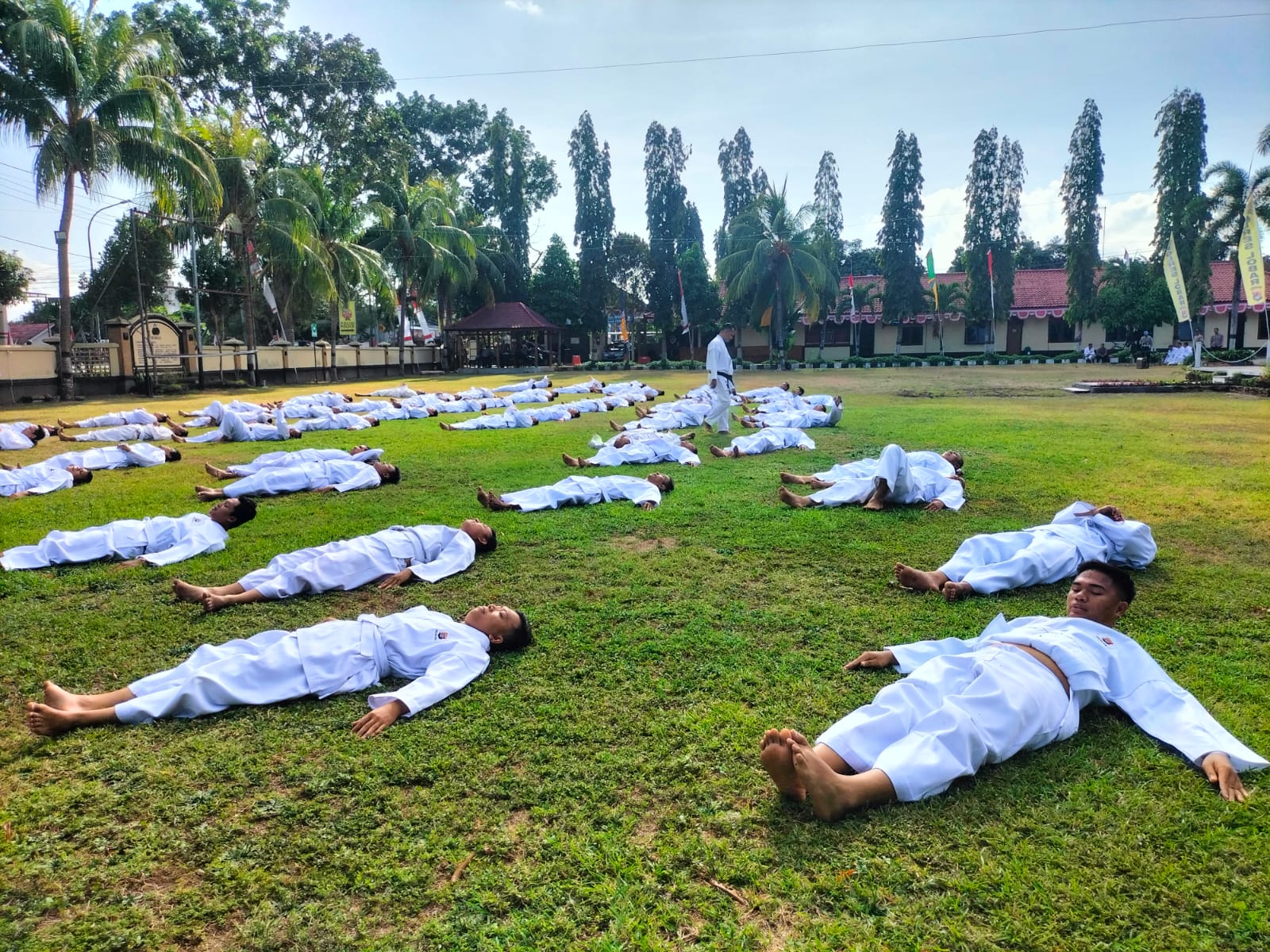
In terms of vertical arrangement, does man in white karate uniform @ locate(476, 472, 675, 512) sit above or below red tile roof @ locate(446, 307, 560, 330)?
below

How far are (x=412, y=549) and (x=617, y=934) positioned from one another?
3.29 m

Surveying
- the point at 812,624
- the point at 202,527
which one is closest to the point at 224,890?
the point at 812,624

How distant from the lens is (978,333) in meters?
39.5

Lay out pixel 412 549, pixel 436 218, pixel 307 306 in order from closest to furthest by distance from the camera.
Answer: pixel 412 549 < pixel 436 218 < pixel 307 306

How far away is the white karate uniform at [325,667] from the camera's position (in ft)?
9.74

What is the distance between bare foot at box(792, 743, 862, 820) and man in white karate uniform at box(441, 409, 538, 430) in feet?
36.2

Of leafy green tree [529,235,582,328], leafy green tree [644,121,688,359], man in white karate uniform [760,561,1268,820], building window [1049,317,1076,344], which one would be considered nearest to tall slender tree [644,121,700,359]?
→ leafy green tree [644,121,688,359]

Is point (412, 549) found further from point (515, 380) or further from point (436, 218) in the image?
point (436, 218)

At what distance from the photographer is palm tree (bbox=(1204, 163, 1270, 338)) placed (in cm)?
2789

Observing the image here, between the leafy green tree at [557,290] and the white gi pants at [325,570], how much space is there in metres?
35.4

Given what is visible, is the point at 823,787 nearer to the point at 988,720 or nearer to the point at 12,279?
the point at 988,720

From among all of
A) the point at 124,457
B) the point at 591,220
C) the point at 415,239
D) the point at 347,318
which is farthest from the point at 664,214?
the point at 124,457

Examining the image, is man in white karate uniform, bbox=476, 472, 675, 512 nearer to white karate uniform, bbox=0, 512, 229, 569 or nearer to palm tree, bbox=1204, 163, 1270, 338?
white karate uniform, bbox=0, 512, 229, 569

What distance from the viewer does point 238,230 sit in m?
23.2
